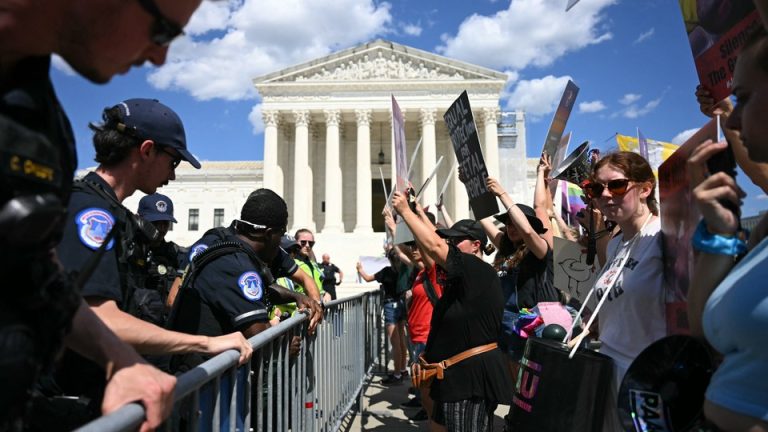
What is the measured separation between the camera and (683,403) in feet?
5.35

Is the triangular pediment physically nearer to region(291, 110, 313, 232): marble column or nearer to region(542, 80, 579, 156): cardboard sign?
region(291, 110, 313, 232): marble column

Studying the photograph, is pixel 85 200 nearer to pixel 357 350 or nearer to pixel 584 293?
pixel 584 293

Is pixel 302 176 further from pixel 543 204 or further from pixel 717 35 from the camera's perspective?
pixel 717 35

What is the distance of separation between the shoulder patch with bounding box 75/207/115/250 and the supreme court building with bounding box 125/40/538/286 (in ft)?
111

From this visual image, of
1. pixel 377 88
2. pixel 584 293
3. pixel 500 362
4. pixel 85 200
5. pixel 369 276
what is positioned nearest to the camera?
pixel 85 200

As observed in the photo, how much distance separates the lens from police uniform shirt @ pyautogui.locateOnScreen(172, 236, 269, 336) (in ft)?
8.04

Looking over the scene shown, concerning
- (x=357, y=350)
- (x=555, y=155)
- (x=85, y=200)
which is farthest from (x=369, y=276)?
(x=85, y=200)

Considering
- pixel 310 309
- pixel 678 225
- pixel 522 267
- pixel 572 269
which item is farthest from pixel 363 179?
pixel 678 225

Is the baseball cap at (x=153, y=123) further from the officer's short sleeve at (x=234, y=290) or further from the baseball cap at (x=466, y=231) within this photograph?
the baseball cap at (x=466, y=231)

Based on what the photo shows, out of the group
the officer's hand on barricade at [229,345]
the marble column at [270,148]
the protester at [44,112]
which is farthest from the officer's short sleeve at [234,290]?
the marble column at [270,148]

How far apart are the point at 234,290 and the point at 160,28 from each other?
5.46ft

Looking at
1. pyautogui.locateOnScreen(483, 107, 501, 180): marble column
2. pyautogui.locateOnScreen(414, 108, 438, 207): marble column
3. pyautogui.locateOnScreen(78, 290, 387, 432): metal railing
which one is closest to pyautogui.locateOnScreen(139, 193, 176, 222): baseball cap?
pyautogui.locateOnScreen(78, 290, 387, 432): metal railing

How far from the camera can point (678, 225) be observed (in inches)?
78.0

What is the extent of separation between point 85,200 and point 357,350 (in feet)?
15.6
